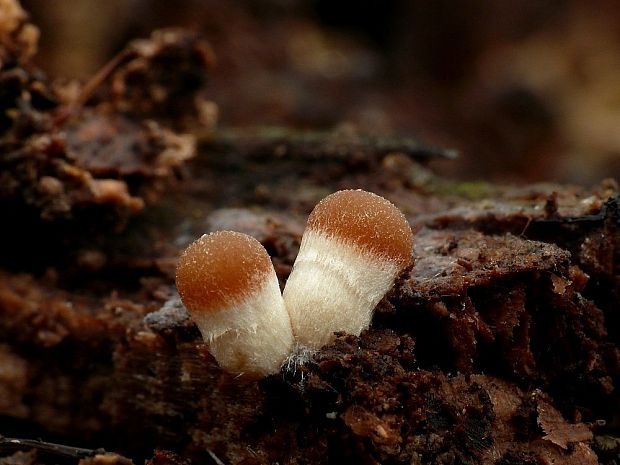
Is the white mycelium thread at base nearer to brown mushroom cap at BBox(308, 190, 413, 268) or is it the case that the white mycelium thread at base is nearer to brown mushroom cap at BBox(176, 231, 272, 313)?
brown mushroom cap at BBox(308, 190, 413, 268)

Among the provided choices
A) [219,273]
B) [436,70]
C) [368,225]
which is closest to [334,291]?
[368,225]

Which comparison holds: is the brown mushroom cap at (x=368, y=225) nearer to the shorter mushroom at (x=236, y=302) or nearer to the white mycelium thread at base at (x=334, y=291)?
the white mycelium thread at base at (x=334, y=291)

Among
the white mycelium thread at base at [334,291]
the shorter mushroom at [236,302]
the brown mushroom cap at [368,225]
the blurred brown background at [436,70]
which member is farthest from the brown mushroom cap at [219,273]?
the blurred brown background at [436,70]

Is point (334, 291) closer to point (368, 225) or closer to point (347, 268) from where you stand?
point (347, 268)

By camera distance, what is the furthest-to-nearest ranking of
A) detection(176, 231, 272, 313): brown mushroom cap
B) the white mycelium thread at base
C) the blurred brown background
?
the blurred brown background → the white mycelium thread at base → detection(176, 231, 272, 313): brown mushroom cap

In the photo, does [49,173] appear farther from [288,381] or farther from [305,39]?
[305,39]

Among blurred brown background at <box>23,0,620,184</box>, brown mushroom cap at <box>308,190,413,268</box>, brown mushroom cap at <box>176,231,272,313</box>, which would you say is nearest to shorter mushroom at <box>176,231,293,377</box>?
brown mushroom cap at <box>176,231,272,313</box>
